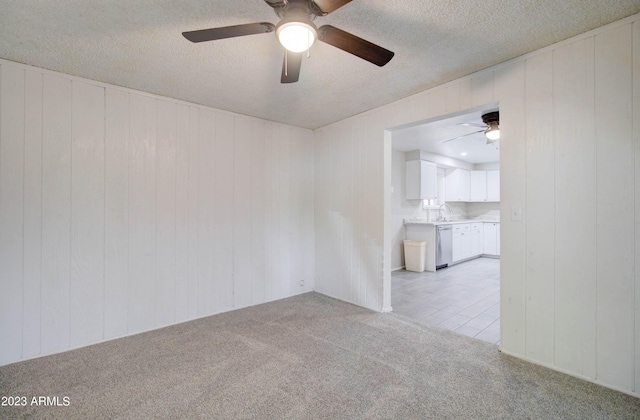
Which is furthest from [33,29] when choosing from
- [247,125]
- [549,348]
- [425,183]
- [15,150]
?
[425,183]

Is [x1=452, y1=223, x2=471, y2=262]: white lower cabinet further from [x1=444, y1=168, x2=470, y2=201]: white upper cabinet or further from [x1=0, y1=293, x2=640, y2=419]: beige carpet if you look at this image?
[x1=0, y1=293, x2=640, y2=419]: beige carpet

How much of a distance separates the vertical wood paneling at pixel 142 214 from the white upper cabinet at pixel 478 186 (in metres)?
7.48

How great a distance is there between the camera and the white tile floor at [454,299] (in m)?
3.24

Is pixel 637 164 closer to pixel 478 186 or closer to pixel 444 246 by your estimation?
pixel 444 246

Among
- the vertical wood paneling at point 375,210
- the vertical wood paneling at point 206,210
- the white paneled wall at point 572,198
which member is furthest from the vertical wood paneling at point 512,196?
the vertical wood paneling at point 206,210

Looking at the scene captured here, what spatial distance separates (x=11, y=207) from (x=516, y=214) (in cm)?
426

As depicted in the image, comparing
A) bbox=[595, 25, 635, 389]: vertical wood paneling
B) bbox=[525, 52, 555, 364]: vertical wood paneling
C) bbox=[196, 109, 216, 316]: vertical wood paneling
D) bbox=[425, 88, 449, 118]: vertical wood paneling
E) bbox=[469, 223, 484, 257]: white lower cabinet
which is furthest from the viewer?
bbox=[469, 223, 484, 257]: white lower cabinet

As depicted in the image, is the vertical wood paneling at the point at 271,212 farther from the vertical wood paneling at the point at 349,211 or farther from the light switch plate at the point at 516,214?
the light switch plate at the point at 516,214

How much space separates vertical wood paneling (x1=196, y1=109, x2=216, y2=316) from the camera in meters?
3.48

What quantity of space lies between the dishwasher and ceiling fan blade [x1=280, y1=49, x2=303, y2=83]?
4824 millimetres

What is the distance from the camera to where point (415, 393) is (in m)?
2.02

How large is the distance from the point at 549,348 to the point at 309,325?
2123mm

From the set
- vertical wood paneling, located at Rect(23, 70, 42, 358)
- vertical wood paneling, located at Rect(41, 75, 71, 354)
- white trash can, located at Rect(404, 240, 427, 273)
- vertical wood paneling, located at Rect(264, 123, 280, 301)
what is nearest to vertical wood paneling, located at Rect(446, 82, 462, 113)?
vertical wood paneling, located at Rect(264, 123, 280, 301)

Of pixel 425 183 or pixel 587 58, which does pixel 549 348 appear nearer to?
pixel 587 58
